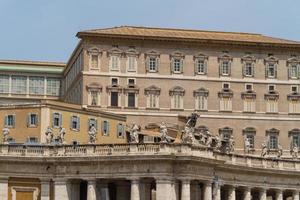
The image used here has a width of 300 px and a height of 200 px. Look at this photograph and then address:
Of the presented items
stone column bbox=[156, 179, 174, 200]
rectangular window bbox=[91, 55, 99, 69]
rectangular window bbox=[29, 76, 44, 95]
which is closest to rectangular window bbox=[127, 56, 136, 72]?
rectangular window bbox=[91, 55, 99, 69]

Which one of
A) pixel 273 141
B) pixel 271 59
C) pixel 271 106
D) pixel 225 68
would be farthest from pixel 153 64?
pixel 273 141

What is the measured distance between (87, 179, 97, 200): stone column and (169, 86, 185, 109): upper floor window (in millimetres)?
50252

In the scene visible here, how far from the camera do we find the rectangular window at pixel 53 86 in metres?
154

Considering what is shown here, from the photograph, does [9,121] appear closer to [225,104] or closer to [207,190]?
[207,190]

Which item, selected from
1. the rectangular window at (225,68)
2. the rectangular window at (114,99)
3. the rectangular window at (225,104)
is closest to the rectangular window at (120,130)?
the rectangular window at (114,99)

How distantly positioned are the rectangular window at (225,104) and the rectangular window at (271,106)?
5.47 metres

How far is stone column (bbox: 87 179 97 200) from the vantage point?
77.6 metres

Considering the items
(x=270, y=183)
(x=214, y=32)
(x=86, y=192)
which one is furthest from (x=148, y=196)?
(x=214, y=32)

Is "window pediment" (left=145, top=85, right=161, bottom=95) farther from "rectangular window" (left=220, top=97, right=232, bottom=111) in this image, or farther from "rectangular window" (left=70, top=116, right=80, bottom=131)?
"rectangular window" (left=70, top=116, right=80, bottom=131)

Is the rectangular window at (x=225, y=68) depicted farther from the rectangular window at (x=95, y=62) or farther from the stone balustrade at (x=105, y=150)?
the stone balustrade at (x=105, y=150)

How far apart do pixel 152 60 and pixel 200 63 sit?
22.6 ft

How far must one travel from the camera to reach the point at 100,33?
12600 centimetres

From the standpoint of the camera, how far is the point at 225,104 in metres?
129

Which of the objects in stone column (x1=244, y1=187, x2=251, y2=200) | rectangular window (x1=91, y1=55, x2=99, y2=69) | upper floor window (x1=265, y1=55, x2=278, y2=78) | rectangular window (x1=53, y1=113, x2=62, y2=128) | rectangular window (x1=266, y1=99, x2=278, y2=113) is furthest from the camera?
upper floor window (x1=265, y1=55, x2=278, y2=78)
